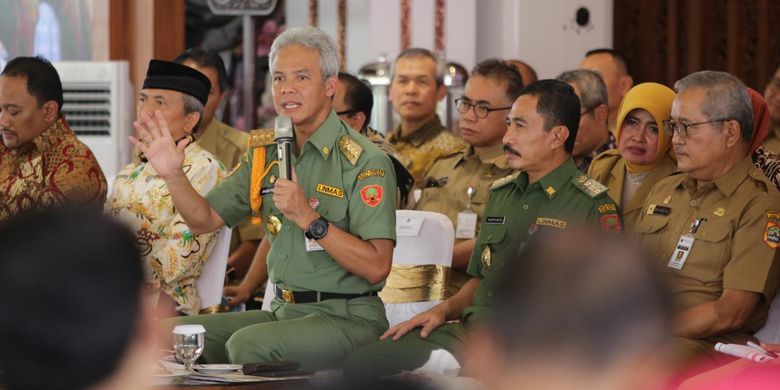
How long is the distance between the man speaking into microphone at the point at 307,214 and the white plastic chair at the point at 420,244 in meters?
0.42

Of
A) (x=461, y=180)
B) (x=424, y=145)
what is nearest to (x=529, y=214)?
(x=461, y=180)

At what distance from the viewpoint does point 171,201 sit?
3.80m

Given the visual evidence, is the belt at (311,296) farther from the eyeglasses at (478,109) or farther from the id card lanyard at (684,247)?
the eyeglasses at (478,109)

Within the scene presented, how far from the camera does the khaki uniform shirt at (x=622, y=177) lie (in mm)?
3697

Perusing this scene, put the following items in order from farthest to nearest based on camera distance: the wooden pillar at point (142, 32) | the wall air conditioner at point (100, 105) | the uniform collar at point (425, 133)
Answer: the wooden pillar at point (142, 32)
the wall air conditioner at point (100, 105)
the uniform collar at point (425, 133)

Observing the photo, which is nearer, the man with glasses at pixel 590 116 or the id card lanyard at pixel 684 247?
the id card lanyard at pixel 684 247

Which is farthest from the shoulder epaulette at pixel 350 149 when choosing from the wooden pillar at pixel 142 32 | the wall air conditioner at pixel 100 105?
the wooden pillar at pixel 142 32

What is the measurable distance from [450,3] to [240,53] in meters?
1.78

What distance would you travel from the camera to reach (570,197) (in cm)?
348

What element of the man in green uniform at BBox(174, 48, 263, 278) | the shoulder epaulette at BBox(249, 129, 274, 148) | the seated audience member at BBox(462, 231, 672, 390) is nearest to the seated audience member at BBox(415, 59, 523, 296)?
the man in green uniform at BBox(174, 48, 263, 278)

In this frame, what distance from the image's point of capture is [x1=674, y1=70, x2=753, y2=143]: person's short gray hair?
3.28 meters

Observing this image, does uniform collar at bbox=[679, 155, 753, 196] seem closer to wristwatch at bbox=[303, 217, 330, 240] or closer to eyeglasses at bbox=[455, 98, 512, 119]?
wristwatch at bbox=[303, 217, 330, 240]

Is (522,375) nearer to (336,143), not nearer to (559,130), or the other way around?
(336,143)

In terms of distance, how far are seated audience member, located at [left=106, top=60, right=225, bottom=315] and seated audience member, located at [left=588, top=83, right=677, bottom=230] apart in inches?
53.1
